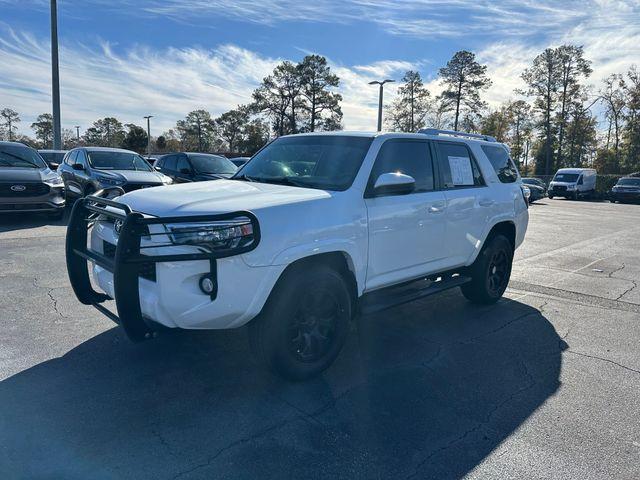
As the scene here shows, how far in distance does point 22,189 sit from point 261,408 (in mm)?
9073

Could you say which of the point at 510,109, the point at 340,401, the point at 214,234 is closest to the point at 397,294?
the point at 340,401

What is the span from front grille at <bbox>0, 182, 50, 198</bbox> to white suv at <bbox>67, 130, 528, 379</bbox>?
7.25 meters

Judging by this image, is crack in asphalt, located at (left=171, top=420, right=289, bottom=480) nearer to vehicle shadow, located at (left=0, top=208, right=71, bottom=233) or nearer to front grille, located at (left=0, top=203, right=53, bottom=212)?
vehicle shadow, located at (left=0, top=208, right=71, bottom=233)

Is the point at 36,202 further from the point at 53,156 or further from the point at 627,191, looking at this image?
the point at 627,191

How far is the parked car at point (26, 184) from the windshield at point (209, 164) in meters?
3.52

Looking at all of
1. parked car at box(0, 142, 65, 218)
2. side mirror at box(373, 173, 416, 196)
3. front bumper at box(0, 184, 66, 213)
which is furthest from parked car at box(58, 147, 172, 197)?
side mirror at box(373, 173, 416, 196)

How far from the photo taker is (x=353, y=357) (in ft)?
13.7

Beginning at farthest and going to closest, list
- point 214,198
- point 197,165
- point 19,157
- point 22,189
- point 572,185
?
point 572,185, point 197,165, point 19,157, point 22,189, point 214,198

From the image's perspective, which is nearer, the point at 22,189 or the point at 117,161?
the point at 22,189

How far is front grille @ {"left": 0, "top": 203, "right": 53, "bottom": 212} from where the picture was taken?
987 centimetres

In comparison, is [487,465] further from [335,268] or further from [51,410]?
[51,410]

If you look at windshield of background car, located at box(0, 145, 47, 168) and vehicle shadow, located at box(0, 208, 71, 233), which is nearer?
vehicle shadow, located at box(0, 208, 71, 233)

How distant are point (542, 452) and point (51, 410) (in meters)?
3.04

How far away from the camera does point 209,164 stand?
13.5 metres
